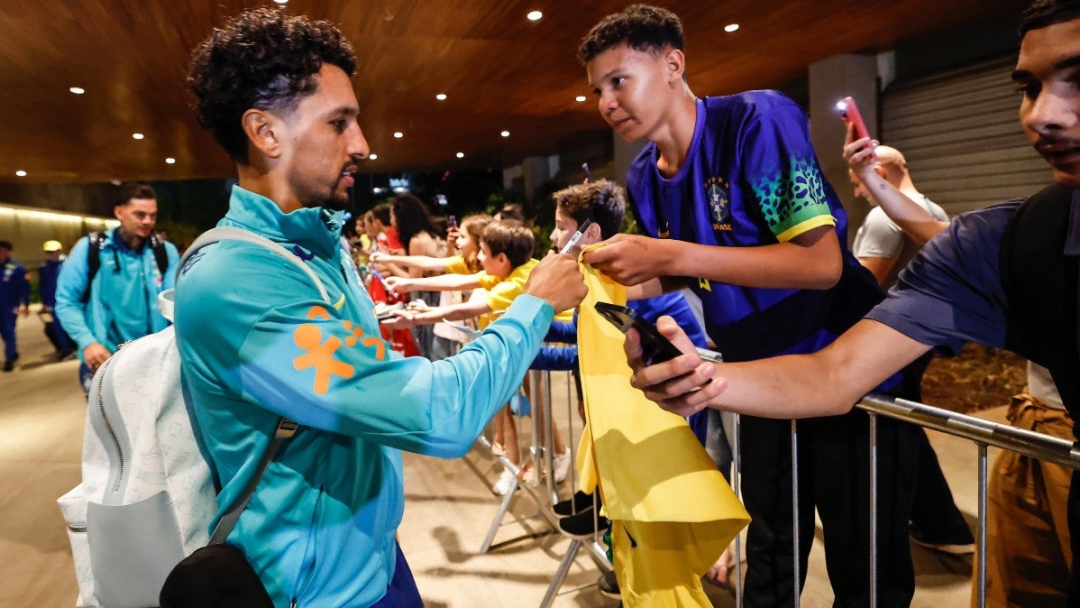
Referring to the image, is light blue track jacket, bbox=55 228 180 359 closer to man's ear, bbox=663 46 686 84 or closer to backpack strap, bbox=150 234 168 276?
backpack strap, bbox=150 234 168 276

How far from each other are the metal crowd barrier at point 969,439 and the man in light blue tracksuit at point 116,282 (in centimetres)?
434

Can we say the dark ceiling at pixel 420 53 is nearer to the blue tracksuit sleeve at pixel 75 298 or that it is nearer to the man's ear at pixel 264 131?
the blue tracksuit sleeve at pixel 75 298

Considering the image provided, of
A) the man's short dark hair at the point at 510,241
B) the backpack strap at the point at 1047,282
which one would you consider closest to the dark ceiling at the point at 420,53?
the man's short dark hair at the point at 510,241

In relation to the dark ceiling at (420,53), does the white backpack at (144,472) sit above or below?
below

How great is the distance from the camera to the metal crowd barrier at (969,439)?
1237mm

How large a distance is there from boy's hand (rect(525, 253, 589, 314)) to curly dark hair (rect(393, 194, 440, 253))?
197 inches

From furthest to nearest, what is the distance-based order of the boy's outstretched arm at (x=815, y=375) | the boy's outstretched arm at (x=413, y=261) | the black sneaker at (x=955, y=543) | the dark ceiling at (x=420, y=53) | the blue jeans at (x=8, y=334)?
the blue jeans at (x=8, y=334)
the dark ceiling at (x=420, y=53)
the boy's outstretched arm at (x=413, y=261)
the black sneaker at (x=955, y=543)
the boy's outstretched arm at (x=815, y=375)

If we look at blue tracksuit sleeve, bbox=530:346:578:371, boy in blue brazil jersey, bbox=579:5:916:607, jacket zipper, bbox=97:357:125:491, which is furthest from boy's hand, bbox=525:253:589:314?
blue tracksuit sleeve, bbox=530:346:578:371

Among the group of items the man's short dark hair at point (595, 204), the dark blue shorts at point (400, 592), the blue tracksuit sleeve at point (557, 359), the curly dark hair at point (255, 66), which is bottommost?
the dark blue shorts at point (400, 592)

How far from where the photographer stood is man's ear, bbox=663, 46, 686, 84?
1854mm

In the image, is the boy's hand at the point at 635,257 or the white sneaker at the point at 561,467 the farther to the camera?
the white sneaker at the point at 561,467

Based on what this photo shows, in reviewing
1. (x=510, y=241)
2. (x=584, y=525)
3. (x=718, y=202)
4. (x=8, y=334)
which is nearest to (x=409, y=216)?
(x=510, y=241)

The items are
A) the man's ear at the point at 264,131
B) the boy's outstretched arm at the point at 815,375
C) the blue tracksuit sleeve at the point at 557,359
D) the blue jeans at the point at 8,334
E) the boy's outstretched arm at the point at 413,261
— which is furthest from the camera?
the blue jeans at the point at 8,334

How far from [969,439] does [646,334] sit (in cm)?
83
